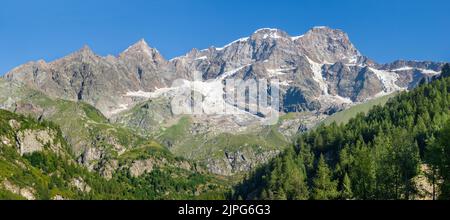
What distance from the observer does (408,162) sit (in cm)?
10750

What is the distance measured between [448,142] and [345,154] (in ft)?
369

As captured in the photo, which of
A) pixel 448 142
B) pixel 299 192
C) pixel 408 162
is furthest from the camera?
pixel 299 192

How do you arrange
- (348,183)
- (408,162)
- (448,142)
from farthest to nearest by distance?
1. (348,183)
2. (408,162)
3. (448,142)
